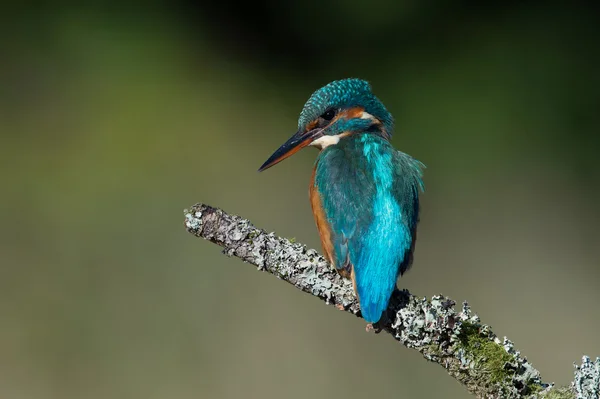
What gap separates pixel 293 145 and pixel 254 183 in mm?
1586

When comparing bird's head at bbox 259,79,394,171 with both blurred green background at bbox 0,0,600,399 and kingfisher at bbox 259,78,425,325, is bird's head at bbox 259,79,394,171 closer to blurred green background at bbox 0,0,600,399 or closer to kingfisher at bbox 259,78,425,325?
kingfisher at bbox 259,78,425,325

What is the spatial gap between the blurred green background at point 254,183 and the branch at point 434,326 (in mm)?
1505

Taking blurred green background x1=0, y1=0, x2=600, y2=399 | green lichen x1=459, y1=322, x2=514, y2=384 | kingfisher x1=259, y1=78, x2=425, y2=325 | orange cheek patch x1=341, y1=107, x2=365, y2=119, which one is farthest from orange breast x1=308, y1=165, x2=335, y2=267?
blurred green background x1=0, y1=0, x2=600, y2=399

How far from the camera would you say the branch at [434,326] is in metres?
1.38

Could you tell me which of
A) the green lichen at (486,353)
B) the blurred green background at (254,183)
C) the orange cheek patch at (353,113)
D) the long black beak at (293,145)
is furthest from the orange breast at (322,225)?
the blurred green background at (254,183)

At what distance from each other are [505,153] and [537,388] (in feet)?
9.87

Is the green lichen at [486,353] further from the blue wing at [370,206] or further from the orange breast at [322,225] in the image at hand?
the orange breast at [322,225]

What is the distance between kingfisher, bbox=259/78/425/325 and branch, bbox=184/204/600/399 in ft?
0.30

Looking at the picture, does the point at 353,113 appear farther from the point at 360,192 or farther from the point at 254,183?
the point at 254,183

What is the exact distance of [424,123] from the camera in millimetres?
4402

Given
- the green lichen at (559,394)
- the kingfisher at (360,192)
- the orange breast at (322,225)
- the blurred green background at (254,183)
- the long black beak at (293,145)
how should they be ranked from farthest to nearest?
1. the blurred green background at (254,183)
2. the long black beak at (293,145)
3. the orange breast at (322,225)
4. the kingfisher at (360,192)
5. the green lichen at (559,394)

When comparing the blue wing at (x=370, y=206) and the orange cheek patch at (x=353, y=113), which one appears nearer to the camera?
the blue wing at (x=370, y=206)

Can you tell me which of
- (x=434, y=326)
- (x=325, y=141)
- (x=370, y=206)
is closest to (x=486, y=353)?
(x=434, y=326)

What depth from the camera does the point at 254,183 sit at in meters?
3.70
